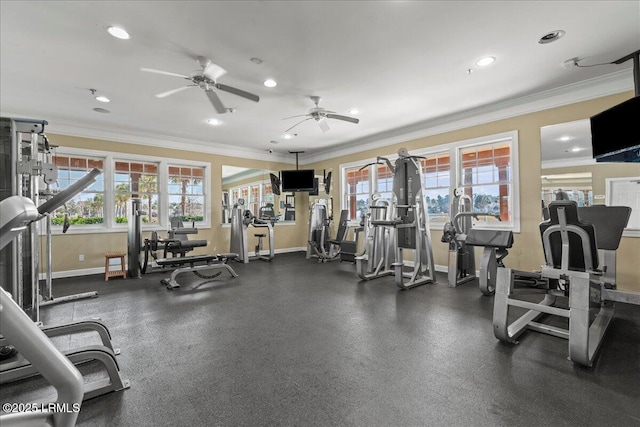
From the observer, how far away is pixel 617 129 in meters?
2.92

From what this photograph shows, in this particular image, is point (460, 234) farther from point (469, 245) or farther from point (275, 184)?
point (275, 184)

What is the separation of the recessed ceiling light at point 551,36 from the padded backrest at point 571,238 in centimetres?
175

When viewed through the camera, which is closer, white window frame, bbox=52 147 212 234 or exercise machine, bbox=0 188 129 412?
exercise machine, bbox=0 188 129 412

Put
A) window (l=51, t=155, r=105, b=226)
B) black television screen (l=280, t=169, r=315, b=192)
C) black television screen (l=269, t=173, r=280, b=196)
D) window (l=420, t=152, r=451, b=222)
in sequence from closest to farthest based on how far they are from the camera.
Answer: window (l=51, t=155, r=105, b=226) → window (l=420, t=152, r=451, b=222) → black television screen (l=280, t=169, r=315, b=192) → black television screen (l=269, t=173, r=280, b=196)

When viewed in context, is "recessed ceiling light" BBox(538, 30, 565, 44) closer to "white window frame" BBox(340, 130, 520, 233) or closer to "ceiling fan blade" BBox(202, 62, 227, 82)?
"white window frame" BBox(340, 130, 520, 233)

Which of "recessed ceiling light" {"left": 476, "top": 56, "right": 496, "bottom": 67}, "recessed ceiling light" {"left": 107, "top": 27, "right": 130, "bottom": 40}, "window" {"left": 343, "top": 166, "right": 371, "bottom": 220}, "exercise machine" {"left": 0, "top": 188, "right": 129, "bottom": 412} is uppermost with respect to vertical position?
"recessed ceiling light" {"left": 107, "top": 27, "right": 130, "bottom": 40}

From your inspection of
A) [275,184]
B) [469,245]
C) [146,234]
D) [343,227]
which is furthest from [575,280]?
[146,234]

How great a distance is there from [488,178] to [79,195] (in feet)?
25.5

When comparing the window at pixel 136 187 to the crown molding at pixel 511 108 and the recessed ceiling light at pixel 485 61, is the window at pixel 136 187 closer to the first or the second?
the crown molding at pixel 511 108

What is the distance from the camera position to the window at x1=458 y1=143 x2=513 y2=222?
193 inches

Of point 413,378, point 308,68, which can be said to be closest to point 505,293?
point 413,378

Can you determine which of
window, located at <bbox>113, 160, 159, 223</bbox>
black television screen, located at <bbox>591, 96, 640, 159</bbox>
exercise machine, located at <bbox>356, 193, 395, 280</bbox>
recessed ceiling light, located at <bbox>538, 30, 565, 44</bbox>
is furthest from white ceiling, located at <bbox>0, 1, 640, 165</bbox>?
exercise machine, located at <bbox>356, 193, 395, 280</bbox>

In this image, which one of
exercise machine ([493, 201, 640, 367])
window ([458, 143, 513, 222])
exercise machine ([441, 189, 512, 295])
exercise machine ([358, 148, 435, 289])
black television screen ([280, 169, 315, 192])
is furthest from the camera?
black television screen ([280, 169, 315, 192])

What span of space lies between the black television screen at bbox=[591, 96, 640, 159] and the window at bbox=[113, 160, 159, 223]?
7299 mm
